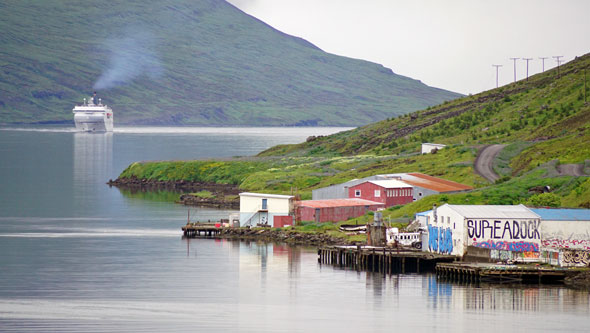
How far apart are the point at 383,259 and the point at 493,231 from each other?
852cm

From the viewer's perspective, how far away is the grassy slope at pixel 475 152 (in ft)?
343

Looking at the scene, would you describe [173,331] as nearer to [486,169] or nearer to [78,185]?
[486,169]

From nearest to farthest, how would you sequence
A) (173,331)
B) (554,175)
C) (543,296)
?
1. (173,331)
2. (543,296)
3. (554,175)

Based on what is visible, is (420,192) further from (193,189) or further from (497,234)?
(193,189)

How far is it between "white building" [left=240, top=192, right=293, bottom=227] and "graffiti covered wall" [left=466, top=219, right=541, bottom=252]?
27814 millimetres

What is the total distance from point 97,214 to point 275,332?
2681 inches

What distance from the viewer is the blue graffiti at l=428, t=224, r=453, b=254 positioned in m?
81.4

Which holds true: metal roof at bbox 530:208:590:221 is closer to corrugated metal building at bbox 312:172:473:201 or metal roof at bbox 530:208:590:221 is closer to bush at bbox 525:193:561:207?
bush at bbox 525:193:561:207

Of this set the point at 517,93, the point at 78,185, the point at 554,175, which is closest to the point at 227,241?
the point at 554,175

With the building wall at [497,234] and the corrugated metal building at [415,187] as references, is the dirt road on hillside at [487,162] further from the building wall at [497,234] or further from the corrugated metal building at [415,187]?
the building wall at [497,234]

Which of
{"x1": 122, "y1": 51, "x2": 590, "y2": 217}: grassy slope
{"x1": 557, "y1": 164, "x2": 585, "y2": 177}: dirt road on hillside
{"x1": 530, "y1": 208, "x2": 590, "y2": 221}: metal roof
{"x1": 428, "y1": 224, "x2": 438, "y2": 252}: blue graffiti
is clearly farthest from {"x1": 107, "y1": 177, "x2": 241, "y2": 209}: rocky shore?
{"x1": 530, "y1": 208, "x2": 590, "y2": 221}: metal roof

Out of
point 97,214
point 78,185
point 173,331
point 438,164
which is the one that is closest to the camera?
point 173,331

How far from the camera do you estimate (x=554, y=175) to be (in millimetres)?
109750

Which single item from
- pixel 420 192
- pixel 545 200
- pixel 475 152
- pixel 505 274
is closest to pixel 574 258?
pixel 505 274
